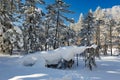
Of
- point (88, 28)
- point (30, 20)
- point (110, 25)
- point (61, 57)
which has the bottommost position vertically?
point (61, 57)

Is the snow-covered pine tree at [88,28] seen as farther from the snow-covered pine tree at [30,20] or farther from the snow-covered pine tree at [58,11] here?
the snow-covered pine tree at [30,20]

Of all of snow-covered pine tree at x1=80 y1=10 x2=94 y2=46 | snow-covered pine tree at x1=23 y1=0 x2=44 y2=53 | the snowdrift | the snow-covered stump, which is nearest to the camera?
the snowdrift

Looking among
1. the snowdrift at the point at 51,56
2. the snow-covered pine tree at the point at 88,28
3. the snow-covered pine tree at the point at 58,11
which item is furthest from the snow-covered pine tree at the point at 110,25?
the snowdrift at the point at 51,56

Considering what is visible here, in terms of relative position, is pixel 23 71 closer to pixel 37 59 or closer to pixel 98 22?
pixel 37 59

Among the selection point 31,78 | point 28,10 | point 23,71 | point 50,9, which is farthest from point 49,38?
point 31,78

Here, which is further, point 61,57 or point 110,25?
point 110,25

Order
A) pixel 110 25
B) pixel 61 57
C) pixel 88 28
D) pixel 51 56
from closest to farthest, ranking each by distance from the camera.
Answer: pixel 51 56, pixel 61 57, pixel 88 28, pixel 110 25

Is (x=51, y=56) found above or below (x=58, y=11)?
below

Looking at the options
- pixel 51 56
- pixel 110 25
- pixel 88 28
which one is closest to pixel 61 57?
pixel 51 56

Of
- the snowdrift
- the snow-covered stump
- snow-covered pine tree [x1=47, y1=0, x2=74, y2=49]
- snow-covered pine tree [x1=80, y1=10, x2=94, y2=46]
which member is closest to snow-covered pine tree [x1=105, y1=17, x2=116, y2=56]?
snow-covered pine tree [x1=80, y1=10, x2=94, y2=46]

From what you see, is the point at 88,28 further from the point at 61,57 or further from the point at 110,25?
the point at 61,57

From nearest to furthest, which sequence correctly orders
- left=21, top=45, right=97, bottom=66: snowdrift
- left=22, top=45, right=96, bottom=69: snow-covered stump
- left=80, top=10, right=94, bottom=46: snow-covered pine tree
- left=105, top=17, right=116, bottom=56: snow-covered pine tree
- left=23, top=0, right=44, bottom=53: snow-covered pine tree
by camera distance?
left=21, top=45, right=97, bottom=66: snowdrift, left=22, top=45, right=96, bottom=69: snow-covered stump, left=23, top=0, right=44, bottom=53: snow-covered pine tree, left=80, top=10, right=94, bottom=46: snow-covered pine tree, left=105, top=17, right=116, bottom=56: snow-covered pine tree

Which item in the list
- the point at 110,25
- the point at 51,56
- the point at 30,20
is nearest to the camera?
the point at 51,56

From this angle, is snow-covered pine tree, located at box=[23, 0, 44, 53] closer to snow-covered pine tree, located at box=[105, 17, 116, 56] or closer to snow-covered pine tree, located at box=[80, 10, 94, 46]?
snow-covered pine tree, located at box=[80, 10, 94, 46]
